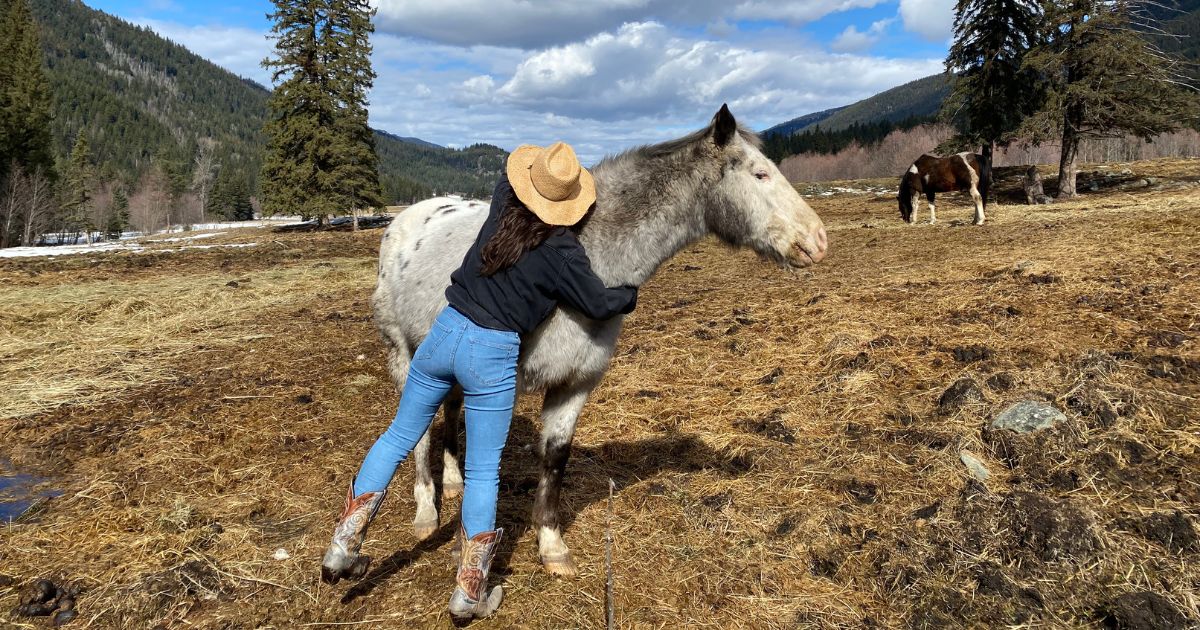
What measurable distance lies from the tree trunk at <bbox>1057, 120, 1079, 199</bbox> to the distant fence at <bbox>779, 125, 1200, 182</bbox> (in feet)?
162

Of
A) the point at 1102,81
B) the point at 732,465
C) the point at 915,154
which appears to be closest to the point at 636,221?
the point at 732,465

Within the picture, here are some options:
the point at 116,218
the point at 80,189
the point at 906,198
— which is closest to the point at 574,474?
the point at 906,198

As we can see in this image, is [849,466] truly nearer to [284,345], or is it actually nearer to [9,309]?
[284,345]

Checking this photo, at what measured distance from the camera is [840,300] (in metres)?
8.42

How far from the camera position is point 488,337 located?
9.32 feet

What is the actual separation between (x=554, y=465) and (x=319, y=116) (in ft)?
119

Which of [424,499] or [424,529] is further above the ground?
[424,499]

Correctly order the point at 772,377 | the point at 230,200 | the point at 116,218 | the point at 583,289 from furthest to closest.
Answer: the point at 230,200
the point at 116,218
the point at 772,377
the point at 583,289

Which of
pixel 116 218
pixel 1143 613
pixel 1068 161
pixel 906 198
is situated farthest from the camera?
pixel 116 218

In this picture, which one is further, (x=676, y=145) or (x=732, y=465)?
(x=732, y=465)

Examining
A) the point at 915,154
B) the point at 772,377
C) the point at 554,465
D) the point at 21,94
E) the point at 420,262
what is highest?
the point at 21,94

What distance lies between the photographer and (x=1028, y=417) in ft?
14.7

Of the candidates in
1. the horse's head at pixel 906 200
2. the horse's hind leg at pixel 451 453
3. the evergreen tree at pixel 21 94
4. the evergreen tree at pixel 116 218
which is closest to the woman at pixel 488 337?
the horse's hind leg at pixel 451 453

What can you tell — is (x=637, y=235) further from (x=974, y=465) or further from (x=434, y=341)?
(x=974, y=465)
